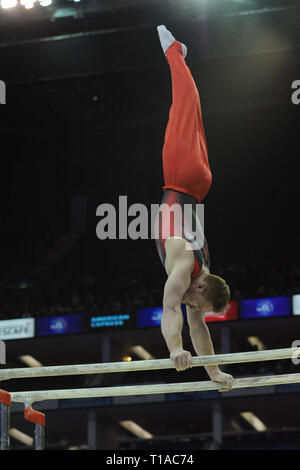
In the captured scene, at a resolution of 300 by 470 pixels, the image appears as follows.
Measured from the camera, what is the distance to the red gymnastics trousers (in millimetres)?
5266

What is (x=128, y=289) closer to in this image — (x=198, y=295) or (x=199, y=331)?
(x=199, y=331)

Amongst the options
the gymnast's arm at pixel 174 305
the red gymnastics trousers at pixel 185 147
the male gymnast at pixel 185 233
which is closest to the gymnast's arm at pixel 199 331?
the male gymnast at pixel 185 233

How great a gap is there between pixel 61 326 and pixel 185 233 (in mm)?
11943

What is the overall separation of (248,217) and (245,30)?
10.0 metres

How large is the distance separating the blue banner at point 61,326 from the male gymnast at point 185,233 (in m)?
11.5

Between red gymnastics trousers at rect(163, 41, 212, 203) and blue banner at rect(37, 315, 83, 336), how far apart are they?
11.6 metres

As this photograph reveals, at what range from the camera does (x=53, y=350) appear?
18234 millimetres

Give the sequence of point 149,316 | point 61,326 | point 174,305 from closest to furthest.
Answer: point 174,305
point 149,316
point 61,326

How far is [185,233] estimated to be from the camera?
5086 millimetres

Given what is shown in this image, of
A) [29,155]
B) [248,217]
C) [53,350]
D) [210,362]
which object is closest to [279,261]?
[248,217]

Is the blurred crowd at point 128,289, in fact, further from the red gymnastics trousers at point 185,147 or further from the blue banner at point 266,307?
the red gymnastics trousers at point 185,147

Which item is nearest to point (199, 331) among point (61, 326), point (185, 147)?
point (185, 147)

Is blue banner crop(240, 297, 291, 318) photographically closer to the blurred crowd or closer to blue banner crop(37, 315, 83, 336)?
the blurred crowd

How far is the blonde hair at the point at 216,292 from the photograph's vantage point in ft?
16.3
